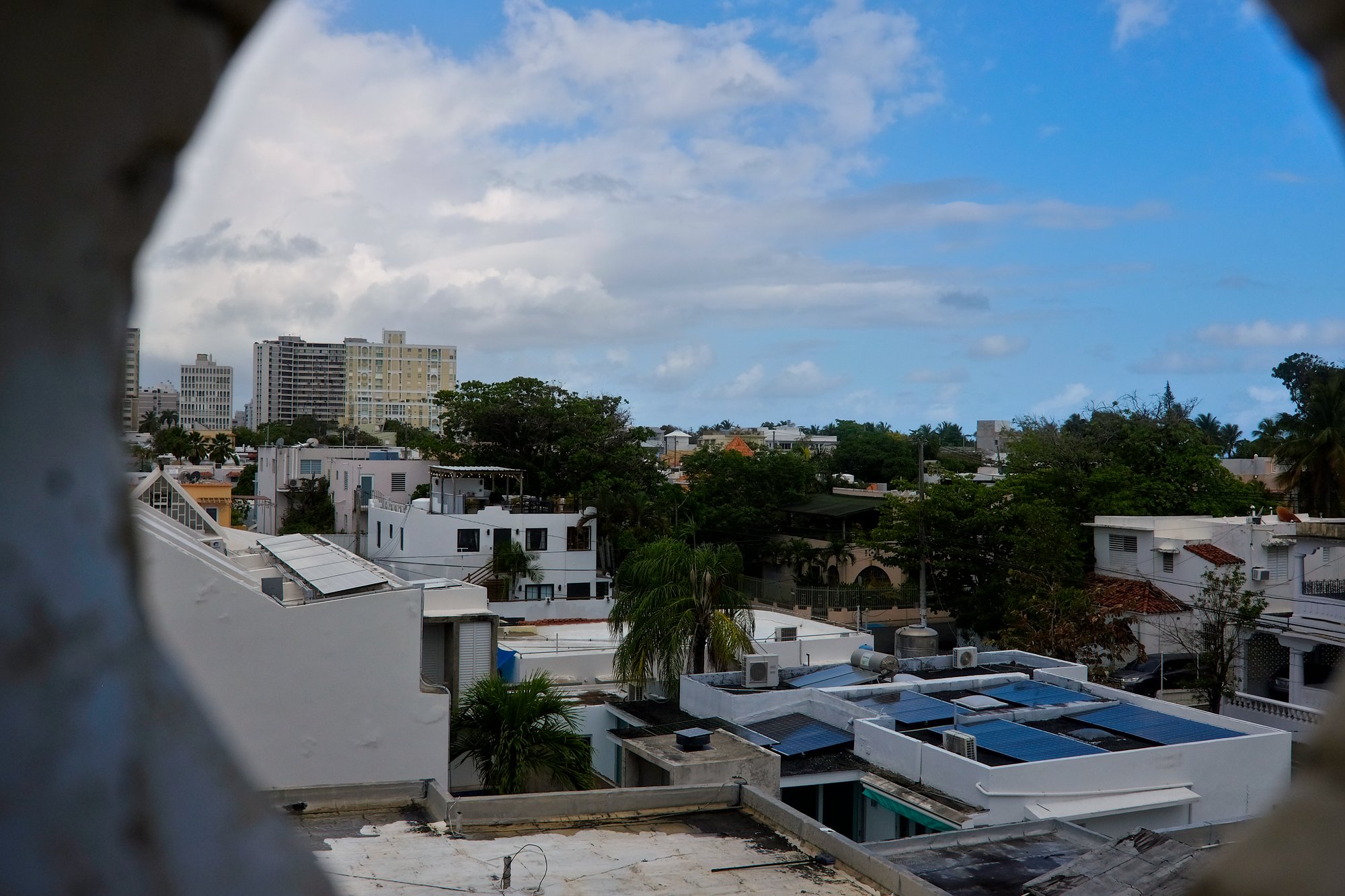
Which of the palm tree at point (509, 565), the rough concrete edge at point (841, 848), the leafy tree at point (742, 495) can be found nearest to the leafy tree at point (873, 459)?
the leafy tree at point (742, 495)

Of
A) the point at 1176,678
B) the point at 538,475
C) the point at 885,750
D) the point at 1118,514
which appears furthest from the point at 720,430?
the point at 885,750

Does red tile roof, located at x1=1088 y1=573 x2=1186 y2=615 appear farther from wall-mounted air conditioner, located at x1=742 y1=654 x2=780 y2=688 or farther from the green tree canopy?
the green tree canopy

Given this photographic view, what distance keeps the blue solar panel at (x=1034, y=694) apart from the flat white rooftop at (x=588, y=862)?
10.3 metres

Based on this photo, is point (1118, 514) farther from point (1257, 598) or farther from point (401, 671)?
point (401, 671)

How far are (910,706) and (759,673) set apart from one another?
2973mm

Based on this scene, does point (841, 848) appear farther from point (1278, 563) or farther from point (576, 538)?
point (576, 538)

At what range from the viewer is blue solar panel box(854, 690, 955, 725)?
19547 millimetres

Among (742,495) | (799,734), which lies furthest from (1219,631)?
(742,495)

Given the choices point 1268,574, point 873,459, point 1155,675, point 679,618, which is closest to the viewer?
point 679,618

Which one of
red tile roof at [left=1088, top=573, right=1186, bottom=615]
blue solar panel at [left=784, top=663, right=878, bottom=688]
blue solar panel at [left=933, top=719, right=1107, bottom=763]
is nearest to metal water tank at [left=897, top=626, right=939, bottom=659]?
blue solar panel at [left=784, top=663, right=878, bottom=688]

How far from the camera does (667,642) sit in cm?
2259

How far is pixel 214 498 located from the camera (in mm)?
48500

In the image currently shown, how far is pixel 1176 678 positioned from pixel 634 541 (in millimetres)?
19130

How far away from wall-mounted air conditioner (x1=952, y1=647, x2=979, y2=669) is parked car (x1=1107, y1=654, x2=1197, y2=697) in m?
7.37
